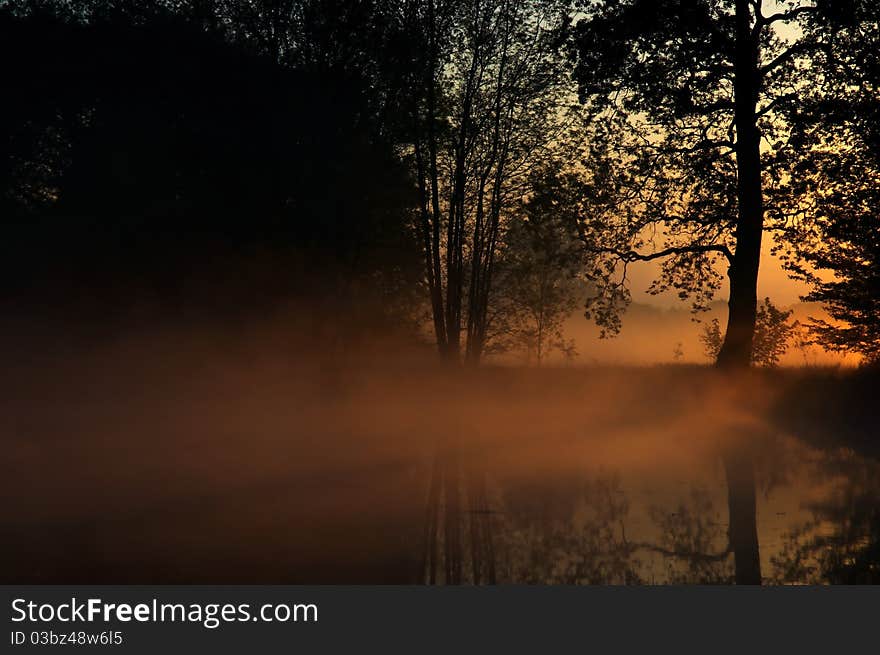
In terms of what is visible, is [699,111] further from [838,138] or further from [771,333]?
[771,333]

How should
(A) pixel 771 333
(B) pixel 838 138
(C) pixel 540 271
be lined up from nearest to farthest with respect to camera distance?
(B) pixel 838 138, (C) pixel 540 271, (A) pixel 771 333

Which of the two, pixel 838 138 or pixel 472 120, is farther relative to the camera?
pixel 472 120

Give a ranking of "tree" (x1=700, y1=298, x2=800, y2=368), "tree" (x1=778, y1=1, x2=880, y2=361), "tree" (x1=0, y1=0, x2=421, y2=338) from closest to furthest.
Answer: "tree" (x1=778, y1=1, x2=880, y2=361) → "tree" (x1=0, y1=0, x2=421, y2=338) → "tree" (x1=700, y1=298, x2=800, y2=368)

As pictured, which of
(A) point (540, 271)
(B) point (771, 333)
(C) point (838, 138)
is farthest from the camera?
(B) point (771, 333)

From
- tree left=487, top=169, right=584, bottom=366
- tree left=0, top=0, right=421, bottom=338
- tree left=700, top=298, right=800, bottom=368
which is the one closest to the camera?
tree left=487, top=169, right=584, bottom=366

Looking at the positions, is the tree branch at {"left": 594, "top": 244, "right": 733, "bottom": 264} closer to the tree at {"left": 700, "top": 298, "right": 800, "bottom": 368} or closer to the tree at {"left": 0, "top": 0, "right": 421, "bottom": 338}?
the tree at {"left": 0, "top": 0, "right": 421, "bottom": 338}

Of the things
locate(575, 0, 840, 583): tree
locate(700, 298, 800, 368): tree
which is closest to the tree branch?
locate(575, 0, 840, 583): tree

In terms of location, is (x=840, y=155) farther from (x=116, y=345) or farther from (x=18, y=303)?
(x=18, y=303)

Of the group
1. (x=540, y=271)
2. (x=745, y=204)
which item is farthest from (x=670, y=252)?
(x=540, y=271)

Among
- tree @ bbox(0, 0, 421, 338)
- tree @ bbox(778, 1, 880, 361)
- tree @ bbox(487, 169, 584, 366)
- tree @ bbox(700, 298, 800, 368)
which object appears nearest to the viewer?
tree @ bbox(778, 1, 880, 361)

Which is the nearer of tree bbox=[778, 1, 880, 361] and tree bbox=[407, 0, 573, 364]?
tree bbox=[778, 1, 880, 361]

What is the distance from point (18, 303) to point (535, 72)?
19113 millimetres

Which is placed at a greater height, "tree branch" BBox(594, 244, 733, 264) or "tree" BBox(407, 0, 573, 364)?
"tree" BBox(407, 0, 573, 364)

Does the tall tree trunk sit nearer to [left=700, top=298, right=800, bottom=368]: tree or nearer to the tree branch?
the tree branch
